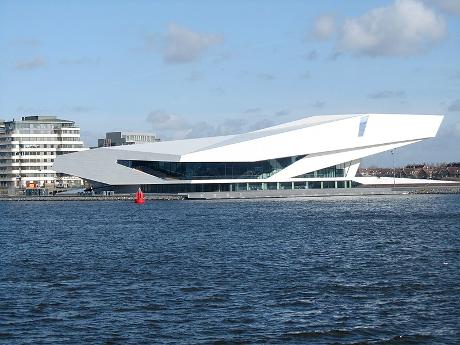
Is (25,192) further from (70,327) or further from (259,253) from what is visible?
(70,327)

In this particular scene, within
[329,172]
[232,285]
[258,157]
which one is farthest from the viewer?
[329,172]

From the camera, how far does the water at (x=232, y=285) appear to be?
16.3 m

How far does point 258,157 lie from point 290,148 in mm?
2968

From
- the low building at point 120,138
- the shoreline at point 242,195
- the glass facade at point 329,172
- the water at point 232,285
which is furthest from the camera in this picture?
the low building at point 120,138

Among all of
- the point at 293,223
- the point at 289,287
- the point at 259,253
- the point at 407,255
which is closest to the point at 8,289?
the point at 289,287

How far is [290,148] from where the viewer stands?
258 feet

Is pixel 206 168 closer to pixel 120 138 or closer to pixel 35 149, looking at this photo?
pixel 35 149

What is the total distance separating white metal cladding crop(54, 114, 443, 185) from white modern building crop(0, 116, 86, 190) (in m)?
34.5

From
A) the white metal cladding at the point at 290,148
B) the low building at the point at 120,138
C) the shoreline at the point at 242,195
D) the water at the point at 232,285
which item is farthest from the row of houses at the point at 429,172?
the water at the point at 232,285

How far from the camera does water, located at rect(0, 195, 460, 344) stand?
16.3 meters

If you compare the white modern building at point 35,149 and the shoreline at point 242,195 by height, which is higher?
the white modern building at point 35,149

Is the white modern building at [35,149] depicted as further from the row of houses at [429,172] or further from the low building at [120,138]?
the row of houses at [429,172]

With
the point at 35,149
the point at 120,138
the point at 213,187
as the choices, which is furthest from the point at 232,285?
the point at 120,138

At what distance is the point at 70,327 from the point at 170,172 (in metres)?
62.7
